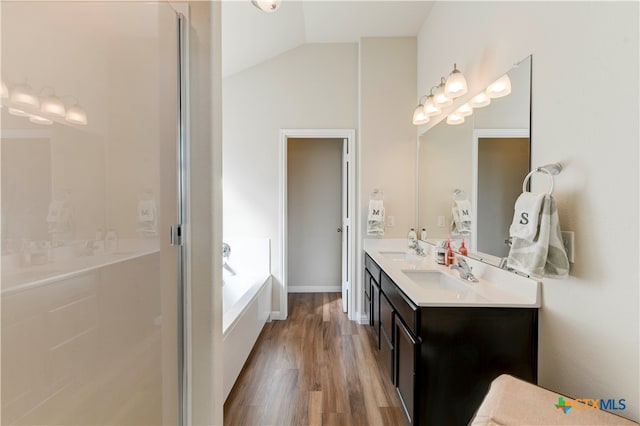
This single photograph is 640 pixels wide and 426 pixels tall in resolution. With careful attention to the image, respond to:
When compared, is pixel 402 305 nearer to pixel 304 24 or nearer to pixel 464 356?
pixel 464 356

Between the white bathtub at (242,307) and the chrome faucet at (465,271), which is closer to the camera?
the chrome faucet at (465,271)

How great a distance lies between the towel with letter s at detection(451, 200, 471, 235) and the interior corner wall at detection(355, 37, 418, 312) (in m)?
0.82

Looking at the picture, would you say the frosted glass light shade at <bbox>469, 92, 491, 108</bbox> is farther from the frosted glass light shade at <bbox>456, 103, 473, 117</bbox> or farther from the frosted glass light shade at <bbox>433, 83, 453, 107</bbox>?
the frosted glass light shade at <bbox>433, 83, 453, 107</bbox>

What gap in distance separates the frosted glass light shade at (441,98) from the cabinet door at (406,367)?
5.37ft

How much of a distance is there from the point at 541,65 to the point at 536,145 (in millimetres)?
363

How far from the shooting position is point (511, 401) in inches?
31.6

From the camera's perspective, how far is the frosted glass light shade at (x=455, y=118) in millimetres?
1949

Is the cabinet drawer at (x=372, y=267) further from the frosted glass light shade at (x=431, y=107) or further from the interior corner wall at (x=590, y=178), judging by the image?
the frosted glass light shade at (x=431, y=107)

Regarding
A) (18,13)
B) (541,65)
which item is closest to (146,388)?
(18,13)

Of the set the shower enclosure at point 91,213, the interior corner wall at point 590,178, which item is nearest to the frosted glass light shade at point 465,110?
the interior corner wall at point 590,178

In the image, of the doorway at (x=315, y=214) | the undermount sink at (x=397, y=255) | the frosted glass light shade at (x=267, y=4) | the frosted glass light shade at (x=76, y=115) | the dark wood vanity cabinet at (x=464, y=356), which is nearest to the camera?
the frosted glass light shade at (x=76, y=115)

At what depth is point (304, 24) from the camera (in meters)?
2.72

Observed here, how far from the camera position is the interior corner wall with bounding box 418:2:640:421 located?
34.3 inches

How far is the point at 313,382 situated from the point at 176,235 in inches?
58.7
